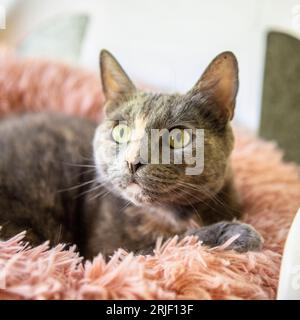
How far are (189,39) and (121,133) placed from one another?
0.44m

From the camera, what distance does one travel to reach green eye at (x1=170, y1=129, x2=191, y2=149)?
0.83 meters

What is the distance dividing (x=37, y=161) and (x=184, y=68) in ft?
1.49

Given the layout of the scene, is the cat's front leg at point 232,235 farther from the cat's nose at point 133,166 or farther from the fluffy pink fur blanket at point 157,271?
the cat's nose at point 133,166

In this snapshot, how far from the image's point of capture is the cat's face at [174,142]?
0.81 m

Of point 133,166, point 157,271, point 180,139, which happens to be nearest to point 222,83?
point 180,139

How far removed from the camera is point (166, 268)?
74 centimetres

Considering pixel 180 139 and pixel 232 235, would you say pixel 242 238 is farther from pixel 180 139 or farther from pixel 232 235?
pixel 180 139

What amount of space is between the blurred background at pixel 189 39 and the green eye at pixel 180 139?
204 mm

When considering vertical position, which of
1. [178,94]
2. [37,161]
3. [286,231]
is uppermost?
[178,94]

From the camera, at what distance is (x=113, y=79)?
98 cm

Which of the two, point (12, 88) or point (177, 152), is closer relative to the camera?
point (177, 152)
